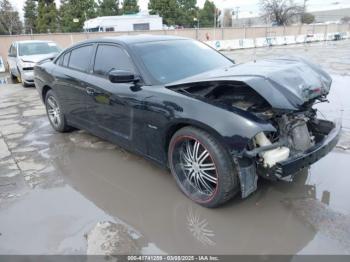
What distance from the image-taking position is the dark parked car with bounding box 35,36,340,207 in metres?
2.89

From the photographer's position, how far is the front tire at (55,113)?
5.62m

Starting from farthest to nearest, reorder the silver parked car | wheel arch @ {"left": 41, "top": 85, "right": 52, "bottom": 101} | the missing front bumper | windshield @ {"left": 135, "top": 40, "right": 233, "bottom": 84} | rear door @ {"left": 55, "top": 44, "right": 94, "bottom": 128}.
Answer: the silver parked car, wheel arch @ {"left": 41, "top": 85, "right": 52, "bottom": 101}, rear door @ {"left": 55, "top": 44, "right": 94, "bottom": 128}, windshield @ {"left": 135, "top": 40, "right": 233, "bottom": 84}, the missing front bumper

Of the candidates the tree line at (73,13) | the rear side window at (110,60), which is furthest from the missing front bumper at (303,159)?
the tree line at (73,13)

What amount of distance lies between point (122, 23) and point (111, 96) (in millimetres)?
33413

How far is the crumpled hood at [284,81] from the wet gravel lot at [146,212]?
1044 millimetres

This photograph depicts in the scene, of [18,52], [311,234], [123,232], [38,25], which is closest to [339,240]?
[311,234]

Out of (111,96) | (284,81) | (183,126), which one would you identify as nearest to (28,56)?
(111,96)

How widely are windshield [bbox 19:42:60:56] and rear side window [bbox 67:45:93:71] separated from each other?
7642mm

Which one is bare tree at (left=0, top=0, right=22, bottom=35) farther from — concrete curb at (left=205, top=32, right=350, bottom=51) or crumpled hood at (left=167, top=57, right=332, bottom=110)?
crumpled hood at (left=167, top=57, right=332, bottom=110)

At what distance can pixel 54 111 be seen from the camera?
5879mm

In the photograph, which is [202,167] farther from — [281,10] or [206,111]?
[281,10]

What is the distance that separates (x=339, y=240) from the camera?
274 cm

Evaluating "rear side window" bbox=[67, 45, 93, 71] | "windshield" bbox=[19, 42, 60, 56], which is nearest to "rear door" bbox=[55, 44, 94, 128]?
"rear side window" bbox=[67, 45, 93, 71]

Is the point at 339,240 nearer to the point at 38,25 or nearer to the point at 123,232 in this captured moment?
the point at 123,232
